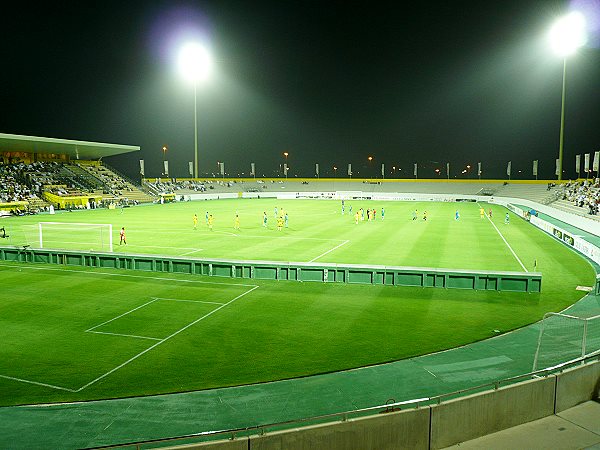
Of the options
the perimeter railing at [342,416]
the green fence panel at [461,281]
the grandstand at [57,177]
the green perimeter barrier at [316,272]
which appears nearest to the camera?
the perimeter railing at [342,416]

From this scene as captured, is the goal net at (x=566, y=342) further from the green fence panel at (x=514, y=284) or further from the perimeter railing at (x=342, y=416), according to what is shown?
the green fence panel at (x=514, y=284)

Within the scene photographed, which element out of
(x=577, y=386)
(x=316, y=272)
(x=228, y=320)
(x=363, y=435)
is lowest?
(x=228, y=320)

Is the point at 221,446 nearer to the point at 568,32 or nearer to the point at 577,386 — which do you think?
the point at 577,386

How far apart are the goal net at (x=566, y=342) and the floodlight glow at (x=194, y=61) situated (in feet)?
259

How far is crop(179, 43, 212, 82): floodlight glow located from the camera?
8105 cm

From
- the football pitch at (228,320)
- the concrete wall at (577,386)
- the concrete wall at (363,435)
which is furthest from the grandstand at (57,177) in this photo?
the concrete wall at (577,386)

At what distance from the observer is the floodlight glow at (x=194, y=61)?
81.1 metres

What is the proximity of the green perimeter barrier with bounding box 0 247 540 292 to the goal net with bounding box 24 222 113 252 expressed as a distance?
188 inches

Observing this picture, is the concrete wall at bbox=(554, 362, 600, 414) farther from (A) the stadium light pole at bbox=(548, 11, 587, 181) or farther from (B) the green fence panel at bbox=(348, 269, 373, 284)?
(A) the stadium light pole at bbox=(548, 11, 587, 181)

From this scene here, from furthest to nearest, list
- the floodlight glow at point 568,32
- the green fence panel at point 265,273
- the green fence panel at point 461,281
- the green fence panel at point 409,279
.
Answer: the floodlight glow at point 568,32 < the green fence panel at point 265,273 < the green fence panel at point 409,279 < the green fence panel at point 461,281

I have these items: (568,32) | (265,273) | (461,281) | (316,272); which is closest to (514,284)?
(461,281)

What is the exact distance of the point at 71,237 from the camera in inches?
1437

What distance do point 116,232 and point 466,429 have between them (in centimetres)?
3616

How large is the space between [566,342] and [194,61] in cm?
8118
